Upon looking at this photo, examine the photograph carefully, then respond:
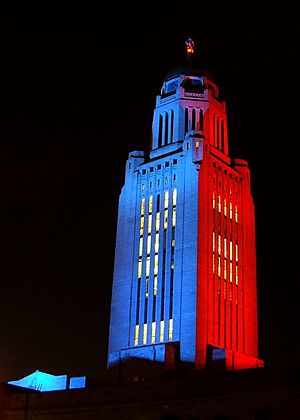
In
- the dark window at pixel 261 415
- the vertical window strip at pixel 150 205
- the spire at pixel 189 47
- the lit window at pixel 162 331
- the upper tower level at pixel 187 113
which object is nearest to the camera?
the dark window at pixel 261 415

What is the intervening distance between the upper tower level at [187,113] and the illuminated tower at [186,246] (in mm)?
134

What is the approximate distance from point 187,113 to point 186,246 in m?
20.2

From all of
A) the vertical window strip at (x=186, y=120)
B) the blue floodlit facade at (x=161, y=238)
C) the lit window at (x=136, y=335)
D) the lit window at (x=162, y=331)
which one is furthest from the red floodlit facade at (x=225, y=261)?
the lit window at (x=136, y=335)

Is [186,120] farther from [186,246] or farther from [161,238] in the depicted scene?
[186,246]

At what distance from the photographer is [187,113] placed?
94500 millimetres

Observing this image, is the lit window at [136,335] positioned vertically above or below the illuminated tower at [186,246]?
below

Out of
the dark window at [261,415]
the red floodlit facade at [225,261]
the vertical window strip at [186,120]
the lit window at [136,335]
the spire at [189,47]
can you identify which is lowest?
the dark window at [261,415]

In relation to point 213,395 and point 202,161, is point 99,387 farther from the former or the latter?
point 202,161

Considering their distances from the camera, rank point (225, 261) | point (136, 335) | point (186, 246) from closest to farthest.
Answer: point (136, 335) → point (186, 246) → point (225, 261)

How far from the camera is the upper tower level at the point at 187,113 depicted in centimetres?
9311

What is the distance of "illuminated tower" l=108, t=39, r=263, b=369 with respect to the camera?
79.9 meters

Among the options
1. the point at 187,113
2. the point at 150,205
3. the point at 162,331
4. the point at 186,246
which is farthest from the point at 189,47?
the point at 162,331

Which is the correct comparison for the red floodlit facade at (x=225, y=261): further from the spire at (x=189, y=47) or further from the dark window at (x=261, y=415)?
the dark window at (x=261, y=415)

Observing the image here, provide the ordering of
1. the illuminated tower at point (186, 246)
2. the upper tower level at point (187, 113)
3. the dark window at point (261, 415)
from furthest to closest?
the upper tower level at point (187, 113), the illuminated tower at point (186, 246), the dark window at point (261, 415)
